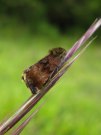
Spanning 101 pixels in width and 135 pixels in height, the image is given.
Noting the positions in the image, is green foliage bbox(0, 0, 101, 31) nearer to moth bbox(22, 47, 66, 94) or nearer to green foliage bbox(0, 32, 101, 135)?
green foliage bbox(0, 32, 101, 135)

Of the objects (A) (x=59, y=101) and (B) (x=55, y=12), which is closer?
(A) (x=59, y=101)

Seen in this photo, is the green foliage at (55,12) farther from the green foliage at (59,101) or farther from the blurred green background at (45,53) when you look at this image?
the green foliage at (59,101)

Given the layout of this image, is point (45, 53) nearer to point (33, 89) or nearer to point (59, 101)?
point (59, 101)

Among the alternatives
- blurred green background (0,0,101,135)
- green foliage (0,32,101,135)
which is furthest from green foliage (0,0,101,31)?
green foliage (0,32,101,135)

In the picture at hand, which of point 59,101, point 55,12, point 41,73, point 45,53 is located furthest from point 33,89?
point 55,12

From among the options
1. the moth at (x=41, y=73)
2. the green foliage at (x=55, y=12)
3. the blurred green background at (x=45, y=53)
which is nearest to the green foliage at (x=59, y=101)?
the blurred green background at (x=45, y=53)

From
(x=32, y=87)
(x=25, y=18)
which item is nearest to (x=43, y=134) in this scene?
(x=32, y=87)
